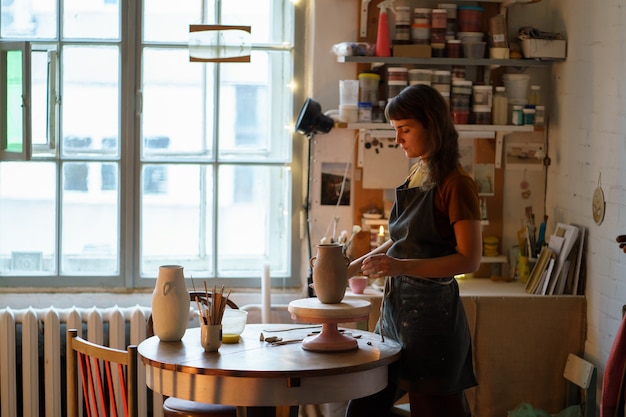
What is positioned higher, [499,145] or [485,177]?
[499,145]

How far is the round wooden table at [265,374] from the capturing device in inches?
110

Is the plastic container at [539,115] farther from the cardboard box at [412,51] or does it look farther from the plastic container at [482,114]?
the cardboard box at [412,51]

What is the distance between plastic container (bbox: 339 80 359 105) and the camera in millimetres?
4445

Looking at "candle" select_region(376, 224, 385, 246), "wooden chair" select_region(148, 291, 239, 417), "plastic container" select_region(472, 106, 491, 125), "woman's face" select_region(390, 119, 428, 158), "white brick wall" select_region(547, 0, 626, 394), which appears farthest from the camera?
"plastic container" select_region(472, 106, 491, 125)

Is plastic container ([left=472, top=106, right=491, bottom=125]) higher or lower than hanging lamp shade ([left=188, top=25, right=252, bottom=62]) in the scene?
lower

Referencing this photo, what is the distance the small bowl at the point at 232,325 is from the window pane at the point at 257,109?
1736 mm

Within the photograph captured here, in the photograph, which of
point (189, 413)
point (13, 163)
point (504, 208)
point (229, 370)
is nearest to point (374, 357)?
point (229, 370)

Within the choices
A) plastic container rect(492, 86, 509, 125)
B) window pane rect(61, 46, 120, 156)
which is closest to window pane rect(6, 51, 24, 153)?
window pane rect(61, 46, 120, 156)

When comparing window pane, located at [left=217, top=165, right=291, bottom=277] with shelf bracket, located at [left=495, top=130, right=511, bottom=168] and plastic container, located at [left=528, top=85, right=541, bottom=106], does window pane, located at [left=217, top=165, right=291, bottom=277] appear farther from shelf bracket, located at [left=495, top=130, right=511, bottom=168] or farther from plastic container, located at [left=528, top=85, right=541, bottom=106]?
plastic container, located at [left=528, top=85, right=541, bottom=106]

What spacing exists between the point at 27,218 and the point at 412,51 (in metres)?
2.14

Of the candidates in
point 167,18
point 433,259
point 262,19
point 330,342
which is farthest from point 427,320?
point 167,18

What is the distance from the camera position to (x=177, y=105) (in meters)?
4.78

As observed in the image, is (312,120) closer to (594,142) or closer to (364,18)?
(364,18)

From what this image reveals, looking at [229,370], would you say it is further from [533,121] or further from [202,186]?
[533,121]
